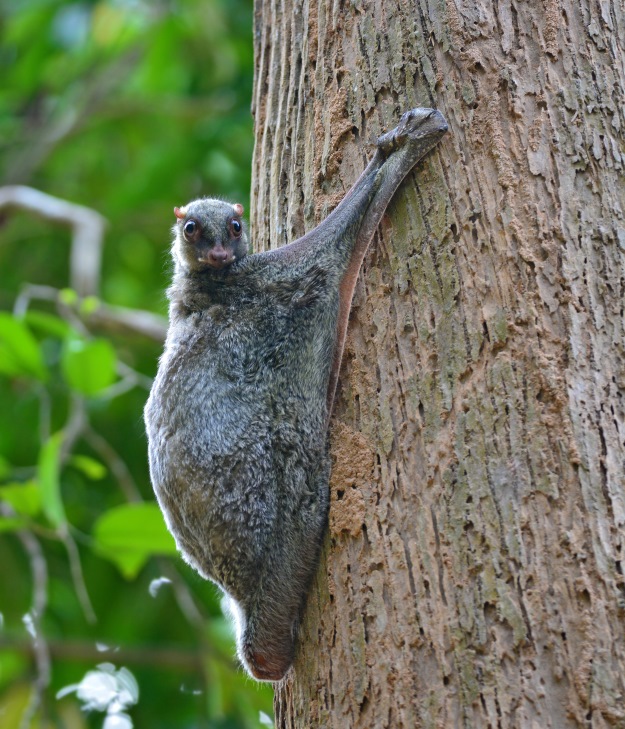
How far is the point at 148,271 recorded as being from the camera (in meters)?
10.1

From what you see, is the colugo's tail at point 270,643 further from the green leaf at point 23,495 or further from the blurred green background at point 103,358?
the green leaf at point 23,495

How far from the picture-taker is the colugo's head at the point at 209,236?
409 centimetres

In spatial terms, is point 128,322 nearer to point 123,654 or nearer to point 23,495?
point 23,495

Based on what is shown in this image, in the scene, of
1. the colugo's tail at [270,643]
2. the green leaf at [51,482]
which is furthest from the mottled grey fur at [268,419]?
the green leaf at [51,482]

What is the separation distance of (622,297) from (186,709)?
5821 mm

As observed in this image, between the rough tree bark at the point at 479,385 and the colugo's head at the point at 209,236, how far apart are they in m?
0.67

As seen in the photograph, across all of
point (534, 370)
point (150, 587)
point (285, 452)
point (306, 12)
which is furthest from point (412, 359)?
point (150, 587)

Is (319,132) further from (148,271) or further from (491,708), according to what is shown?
(148,271)

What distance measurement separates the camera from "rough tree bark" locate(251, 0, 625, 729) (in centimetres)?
261

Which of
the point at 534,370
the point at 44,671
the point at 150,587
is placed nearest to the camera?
the point at 534,370

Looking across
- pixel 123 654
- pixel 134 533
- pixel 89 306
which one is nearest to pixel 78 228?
pixel 89 306

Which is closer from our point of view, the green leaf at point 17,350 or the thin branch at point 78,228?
the green leaf at point 17,350

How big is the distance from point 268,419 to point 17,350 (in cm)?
294

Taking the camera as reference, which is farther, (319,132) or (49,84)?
(49,84)
